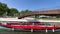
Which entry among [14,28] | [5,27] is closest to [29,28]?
[14,28]

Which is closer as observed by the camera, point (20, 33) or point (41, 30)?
point (20, 33)

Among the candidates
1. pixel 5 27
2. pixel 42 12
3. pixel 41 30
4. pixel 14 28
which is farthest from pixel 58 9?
pixel 5 27

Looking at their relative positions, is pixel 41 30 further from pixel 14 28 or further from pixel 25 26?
pixel 14 28

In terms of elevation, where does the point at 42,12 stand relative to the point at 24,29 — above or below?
above

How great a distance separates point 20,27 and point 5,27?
9.23ft

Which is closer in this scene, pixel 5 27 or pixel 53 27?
pixel 53 27

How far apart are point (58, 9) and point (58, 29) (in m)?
3.24

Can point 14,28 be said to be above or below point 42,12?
below

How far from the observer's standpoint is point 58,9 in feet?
65.4

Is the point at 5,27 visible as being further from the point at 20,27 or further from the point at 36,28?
the point at 36,28

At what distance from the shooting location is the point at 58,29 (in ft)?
69.7

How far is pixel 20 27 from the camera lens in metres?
20.5

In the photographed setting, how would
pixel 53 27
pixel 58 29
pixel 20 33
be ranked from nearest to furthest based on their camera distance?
pixel 20 33
pixel 53 27
pixel 58 29

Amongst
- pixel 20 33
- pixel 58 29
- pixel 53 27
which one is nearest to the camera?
pixel 20 33
